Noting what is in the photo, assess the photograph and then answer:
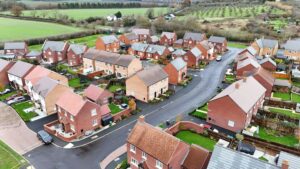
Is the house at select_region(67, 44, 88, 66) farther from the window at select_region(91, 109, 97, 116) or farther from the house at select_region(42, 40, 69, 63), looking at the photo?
the window at select_region(91, 109, 97, 116)

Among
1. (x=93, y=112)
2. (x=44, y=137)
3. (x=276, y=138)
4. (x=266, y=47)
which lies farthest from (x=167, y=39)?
(x=44, y=137)

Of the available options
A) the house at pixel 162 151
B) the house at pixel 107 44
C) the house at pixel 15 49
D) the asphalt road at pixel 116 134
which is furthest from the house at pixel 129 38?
the house at pixel 162 151

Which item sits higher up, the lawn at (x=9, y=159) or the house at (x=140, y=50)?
the house at (x=140, y=50)

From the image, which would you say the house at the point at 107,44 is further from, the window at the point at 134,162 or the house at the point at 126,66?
the window at the point at 134,162

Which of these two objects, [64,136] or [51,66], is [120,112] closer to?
[64,136]

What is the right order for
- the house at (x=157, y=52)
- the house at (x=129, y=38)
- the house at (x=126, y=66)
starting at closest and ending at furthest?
1. the house at (x=126, y=66)
2. the house at (x=157, y=52)
3. the house at (x=129, y=38)

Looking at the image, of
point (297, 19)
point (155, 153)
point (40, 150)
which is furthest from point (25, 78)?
point (297, 19)

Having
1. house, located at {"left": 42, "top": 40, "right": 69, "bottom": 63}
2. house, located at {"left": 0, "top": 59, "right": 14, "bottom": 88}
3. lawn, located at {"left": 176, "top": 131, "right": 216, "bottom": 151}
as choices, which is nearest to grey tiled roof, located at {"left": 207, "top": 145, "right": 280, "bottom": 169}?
lawn, located at {"left": 176, "top": 131, "right": 216, "bottom": 151}
